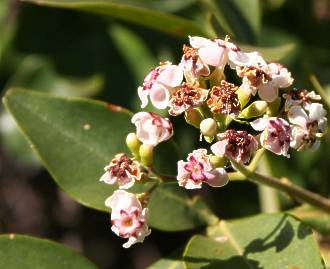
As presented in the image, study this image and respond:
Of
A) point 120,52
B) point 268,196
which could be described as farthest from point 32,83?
point 268,196

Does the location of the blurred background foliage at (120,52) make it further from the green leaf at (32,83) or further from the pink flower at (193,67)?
the pink flower at (193,67)

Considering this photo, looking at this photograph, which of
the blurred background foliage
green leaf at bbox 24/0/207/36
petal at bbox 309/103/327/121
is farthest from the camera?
the blurred background foliage

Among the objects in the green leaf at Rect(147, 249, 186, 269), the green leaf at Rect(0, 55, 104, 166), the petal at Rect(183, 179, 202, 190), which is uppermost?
the petal at Rect(183, 179, 202, 190)

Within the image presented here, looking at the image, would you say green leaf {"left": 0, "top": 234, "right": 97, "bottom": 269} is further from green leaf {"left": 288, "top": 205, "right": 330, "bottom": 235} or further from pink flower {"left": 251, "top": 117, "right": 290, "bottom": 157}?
green leaf {"left": 288, "top": 205, "right": 330, "bottom": 235}

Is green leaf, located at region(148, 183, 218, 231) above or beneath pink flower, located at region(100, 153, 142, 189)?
beneath

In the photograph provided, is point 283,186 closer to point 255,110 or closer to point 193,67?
point 255,110

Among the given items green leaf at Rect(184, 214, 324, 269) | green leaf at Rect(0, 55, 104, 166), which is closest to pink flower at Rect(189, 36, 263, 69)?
green leaf at Rect(184, 214, 324, 269)

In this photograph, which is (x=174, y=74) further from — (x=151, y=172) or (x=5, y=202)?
(x=5, y=202)
